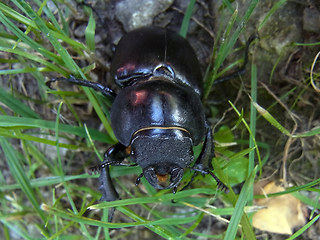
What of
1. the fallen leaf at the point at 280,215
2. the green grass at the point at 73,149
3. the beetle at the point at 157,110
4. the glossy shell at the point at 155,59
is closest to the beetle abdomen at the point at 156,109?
the beetle at the point at 157,110

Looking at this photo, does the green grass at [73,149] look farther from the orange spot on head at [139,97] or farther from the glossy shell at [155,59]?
the orange spot on head at [139,97]

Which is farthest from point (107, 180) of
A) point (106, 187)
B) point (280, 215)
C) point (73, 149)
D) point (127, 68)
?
point (280, 215)

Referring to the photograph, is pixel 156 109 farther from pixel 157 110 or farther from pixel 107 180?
pixel 107 180

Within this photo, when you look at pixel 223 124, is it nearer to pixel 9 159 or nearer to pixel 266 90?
pixel 266 90

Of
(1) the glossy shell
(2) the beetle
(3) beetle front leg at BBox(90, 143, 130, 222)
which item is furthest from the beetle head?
(1) the glossy shell

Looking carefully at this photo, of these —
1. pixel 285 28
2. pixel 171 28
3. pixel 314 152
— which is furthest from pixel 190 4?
pixel 314 152

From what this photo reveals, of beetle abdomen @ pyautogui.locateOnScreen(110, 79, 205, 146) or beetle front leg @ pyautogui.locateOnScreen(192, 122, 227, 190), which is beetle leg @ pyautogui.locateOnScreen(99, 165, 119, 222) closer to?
beetle abdomen @ pyautogui.locateOnScreen(110, 79, 205, 146)
